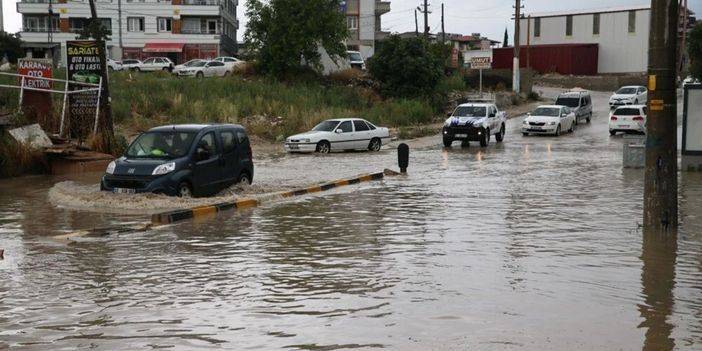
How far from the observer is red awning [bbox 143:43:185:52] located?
81.1 metres

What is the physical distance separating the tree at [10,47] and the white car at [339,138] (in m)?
44.6

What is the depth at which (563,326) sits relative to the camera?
741 centimetres

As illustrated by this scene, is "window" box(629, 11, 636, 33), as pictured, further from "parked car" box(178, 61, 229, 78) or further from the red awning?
the red awning

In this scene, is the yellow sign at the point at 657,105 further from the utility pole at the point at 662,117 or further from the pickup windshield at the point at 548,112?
the pickup windshield at the point at 548,112

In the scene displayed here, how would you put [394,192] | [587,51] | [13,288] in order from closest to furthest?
[13,288]
[394,192]
[587,51]

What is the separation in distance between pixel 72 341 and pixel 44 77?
21.8 meters

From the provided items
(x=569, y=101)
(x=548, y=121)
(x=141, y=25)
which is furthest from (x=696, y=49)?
(x=141, y=25)

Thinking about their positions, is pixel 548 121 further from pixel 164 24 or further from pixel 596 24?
pixel 164 24

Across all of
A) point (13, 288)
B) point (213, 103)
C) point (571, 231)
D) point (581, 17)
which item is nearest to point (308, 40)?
point (213, 103)

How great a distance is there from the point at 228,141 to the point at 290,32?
34913 mm

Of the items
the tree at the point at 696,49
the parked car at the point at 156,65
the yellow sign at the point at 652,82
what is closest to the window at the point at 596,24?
the tree at the point at 696,49

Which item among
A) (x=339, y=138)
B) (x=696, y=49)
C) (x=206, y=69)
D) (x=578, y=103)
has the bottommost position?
(x=339, y=138)

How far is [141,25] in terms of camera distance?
82.9 m

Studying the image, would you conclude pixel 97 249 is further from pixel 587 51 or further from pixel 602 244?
pixel 587 51
